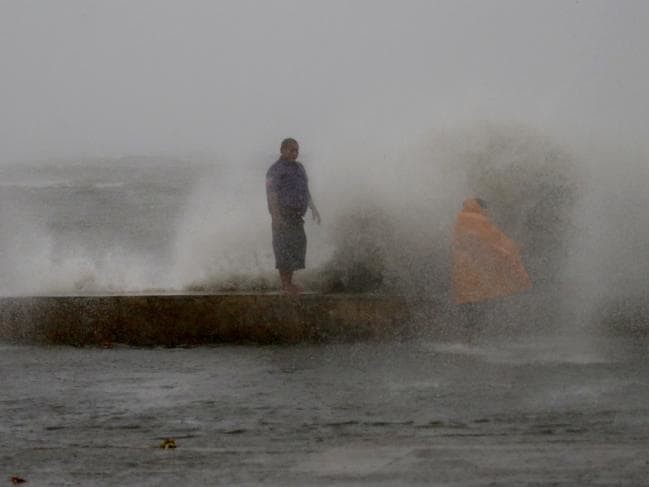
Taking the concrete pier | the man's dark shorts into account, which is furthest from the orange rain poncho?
the man's dark shorts

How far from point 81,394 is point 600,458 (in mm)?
4026

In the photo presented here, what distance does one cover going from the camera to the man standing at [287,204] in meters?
12.6

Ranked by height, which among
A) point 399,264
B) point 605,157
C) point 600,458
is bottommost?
point 600,458

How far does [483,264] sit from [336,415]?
340 cm

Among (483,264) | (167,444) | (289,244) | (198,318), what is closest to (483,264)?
(483,264)

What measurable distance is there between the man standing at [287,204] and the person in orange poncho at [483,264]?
5.23ft

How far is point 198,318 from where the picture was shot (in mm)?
12547

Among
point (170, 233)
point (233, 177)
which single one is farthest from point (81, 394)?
point (170, 233)

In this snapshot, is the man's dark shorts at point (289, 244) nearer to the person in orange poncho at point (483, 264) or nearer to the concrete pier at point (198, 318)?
the concrete pier at point (198, 318)

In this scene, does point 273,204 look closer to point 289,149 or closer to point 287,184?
point 287,184

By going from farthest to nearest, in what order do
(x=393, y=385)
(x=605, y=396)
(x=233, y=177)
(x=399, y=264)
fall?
1. (x=233, y=177)
2. (x=399, y=264)
3. (x=393, y=385)
4. (x=605, y=396)

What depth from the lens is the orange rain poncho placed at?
11469mm

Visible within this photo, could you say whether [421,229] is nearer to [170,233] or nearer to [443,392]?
[443,392]

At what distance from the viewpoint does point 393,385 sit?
955cm
